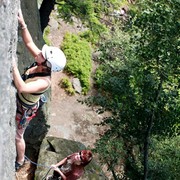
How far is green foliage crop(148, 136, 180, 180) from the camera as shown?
10.1m

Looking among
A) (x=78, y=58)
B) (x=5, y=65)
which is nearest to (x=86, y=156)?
(x=5, y=65)

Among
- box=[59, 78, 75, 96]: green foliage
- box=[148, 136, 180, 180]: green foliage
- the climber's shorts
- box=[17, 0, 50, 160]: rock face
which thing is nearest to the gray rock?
box=[59, 78, 75, 96]: green foliage

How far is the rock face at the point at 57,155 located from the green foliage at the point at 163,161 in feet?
4.78

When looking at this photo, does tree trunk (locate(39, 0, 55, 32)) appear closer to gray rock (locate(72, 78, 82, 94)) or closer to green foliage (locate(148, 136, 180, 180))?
gray rock (locate(72, 78, 82, 94))

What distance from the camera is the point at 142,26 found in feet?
27.2

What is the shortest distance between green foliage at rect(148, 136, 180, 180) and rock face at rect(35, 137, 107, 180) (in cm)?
146

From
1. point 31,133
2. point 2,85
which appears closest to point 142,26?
point 31,133

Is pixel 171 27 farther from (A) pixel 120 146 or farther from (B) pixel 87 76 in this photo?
(B) pixel 87 76

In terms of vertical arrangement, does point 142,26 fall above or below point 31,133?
above

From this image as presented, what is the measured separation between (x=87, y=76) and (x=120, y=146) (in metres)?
9.04

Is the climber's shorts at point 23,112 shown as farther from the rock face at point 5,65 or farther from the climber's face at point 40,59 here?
the rock face at point 5,65

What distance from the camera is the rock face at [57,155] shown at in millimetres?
9000

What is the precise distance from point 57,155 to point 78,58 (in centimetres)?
940

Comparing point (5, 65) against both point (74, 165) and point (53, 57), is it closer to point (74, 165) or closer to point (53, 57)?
point (53, 57)
